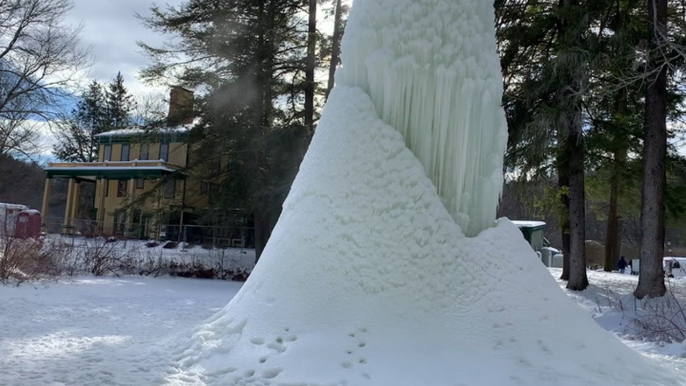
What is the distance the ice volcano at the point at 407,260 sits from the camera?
435cm

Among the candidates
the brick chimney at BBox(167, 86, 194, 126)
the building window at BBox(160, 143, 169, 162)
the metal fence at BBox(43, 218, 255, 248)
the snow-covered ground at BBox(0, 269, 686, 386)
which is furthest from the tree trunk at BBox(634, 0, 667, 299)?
the building window at BBox(160, 143, 169, 162)

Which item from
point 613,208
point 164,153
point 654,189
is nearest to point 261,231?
point 654,189

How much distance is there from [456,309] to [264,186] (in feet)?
35.4

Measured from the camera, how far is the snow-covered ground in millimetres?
4441

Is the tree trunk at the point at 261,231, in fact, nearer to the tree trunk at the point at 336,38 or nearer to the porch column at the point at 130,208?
the porch column at the point at 130,208

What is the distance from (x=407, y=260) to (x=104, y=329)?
4.08 metres

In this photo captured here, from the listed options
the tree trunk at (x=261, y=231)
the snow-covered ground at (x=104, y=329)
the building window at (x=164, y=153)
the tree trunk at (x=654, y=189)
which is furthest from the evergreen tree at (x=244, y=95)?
the building window at (x=164, y=153)

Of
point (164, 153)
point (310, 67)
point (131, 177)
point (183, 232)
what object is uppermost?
point (310, 67)

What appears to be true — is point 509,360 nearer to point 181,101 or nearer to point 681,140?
point 681,140

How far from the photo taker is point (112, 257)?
13.3 metres

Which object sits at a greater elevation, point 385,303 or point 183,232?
point 183,232

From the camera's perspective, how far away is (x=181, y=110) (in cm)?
1623

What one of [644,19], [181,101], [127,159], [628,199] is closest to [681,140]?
[628,199]

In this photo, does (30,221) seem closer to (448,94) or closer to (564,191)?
(448,94)
